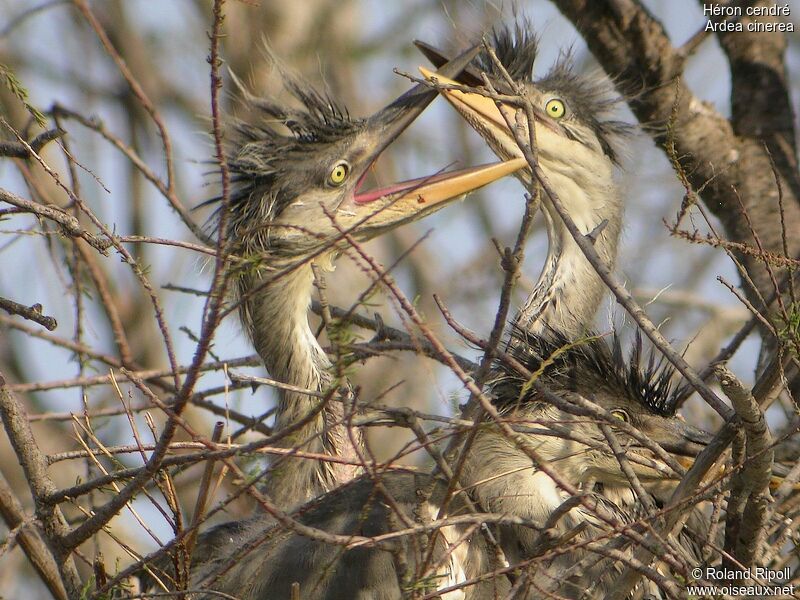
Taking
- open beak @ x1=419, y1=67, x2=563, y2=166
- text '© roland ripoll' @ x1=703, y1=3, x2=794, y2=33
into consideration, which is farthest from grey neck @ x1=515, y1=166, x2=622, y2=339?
text '© roland ripoll' @ x1=703, y1=3, x2=794, y2=33

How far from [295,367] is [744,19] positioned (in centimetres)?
190

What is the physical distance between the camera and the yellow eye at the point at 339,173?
383cm

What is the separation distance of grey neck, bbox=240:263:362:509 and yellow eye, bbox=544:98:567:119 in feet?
3.49

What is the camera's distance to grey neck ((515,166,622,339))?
146 inches

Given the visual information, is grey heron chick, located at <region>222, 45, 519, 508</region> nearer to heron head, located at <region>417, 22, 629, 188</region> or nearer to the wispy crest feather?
heron head, located at <region>417, 22, 629, 188</region>

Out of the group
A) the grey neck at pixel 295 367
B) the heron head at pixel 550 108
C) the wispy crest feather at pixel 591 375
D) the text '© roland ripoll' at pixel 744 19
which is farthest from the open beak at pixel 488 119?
the wispy crest feather at pixel 591 375

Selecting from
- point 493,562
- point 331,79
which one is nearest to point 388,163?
point 331,79

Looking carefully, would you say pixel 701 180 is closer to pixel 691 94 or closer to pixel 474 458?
pixel 691 94

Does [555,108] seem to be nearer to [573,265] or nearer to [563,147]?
[563,147]

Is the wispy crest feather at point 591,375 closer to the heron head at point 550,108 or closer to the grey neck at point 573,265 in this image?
the grey neck at point 573,265

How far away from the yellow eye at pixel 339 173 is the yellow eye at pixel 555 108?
77cm

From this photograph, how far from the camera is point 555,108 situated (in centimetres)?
404

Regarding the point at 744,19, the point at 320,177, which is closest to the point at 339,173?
the point at 320,177

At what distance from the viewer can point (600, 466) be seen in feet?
9.41
